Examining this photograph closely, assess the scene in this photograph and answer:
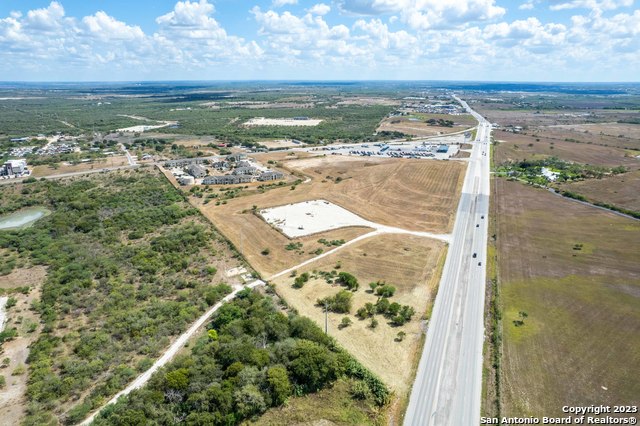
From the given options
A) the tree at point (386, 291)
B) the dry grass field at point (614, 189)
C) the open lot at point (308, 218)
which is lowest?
the tree at point (386, 291)

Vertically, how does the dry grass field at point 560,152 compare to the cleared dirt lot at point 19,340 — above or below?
above

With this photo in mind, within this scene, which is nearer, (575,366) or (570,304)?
(575,366)

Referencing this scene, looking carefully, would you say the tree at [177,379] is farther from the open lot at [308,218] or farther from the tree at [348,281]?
the open lot at [308,218]

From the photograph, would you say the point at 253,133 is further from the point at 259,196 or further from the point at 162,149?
the point at 259,196

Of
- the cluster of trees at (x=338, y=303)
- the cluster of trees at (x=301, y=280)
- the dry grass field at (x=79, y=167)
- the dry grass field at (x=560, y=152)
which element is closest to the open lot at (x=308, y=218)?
the cluster of trees at (x=301, y=280)

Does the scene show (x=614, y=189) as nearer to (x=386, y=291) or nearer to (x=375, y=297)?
(x=386, y=291)

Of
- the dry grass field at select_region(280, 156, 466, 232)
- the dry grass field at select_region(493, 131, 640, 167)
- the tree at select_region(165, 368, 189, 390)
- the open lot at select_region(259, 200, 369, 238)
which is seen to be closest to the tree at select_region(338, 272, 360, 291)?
the open lot at select_region(259, 200, 369, 238)

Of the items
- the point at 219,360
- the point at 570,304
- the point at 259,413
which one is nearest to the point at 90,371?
the point at 219,360

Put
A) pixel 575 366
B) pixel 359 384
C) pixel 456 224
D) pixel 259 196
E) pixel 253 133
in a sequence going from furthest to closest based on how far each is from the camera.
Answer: pixel 253 133, pixel 259 196, pixel 456 224, pixel 575 366, pixel 359 384
